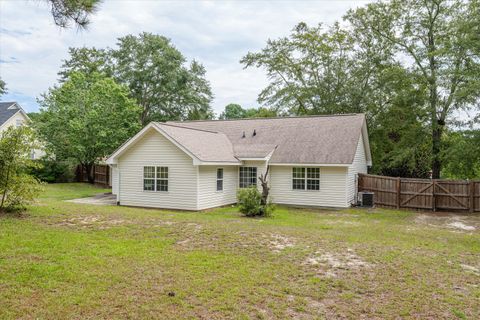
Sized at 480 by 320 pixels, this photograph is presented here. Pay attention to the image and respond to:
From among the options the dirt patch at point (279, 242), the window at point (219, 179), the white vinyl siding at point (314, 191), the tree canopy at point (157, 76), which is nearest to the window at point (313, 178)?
the white vinyl siding at point (314, 191)

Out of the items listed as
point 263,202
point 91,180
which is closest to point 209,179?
point 263,202

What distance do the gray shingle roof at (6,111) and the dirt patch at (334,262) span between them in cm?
3847

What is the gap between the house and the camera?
16562 millimetres

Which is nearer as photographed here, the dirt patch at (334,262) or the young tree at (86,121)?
the dirt patch at (334,262)

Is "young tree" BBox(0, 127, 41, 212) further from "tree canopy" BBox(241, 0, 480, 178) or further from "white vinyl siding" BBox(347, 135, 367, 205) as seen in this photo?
"tree canopy" BBox(241, 0, 480, 178)

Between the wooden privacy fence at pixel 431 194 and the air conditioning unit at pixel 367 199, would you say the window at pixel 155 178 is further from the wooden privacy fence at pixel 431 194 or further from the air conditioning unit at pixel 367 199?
the wooden privacy fence at pixel 431 194

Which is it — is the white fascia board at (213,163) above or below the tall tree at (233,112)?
below

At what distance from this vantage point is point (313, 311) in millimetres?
5277

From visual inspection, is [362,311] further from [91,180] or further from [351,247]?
[91,180]

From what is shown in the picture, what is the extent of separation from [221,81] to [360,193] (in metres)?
30.8

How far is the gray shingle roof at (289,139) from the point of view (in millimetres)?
18391

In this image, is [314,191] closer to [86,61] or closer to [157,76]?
[157,76]

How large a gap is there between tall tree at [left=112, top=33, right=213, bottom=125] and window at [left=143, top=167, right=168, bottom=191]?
24.8m

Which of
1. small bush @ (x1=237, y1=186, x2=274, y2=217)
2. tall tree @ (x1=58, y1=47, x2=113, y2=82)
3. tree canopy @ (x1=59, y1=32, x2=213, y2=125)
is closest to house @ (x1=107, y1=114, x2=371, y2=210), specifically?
small bush @ (x1=237, y1=186, x2=274, y2=217)
